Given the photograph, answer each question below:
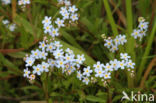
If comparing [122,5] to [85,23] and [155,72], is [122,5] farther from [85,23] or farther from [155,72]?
[155,72]

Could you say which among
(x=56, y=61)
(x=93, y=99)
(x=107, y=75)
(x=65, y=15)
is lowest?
(x=93, y=99)

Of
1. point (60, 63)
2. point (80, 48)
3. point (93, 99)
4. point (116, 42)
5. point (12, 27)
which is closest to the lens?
point (60, 63)

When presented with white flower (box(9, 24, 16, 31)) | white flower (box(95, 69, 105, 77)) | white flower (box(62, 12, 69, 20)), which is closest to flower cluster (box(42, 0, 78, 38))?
white flower (box(62, 12, 69, 20))

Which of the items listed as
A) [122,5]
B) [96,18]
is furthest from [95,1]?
[122,5]

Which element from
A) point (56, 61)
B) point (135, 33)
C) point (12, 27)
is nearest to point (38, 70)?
point (56, 61)

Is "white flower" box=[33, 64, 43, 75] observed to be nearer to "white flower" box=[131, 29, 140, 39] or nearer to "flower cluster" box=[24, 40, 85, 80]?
"flower cluster" box=[24, 40, 85, 80]

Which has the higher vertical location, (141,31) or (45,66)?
(141,31)

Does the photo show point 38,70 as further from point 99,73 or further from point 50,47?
point 99,73
